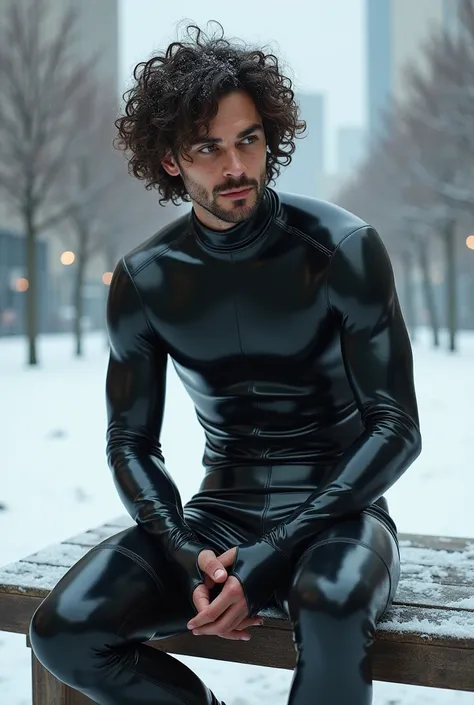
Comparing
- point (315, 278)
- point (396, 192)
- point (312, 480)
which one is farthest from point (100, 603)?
point (396, 192)

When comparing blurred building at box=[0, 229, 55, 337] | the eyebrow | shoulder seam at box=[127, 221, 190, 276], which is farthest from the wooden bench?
blurred building at box=[0, 229, 55, 337]


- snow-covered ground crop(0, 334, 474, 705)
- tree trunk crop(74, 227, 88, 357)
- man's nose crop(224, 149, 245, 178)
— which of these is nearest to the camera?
man's nose crop(224, 149, 245, 178)

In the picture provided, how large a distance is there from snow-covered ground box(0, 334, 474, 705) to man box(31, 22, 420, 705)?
109 cm

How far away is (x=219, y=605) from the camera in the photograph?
7.22 ft

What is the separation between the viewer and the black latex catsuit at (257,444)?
2.25 metres

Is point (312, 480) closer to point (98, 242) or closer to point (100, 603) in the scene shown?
point (100, 603)

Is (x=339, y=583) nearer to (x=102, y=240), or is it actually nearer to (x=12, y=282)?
(x=102, y=240)

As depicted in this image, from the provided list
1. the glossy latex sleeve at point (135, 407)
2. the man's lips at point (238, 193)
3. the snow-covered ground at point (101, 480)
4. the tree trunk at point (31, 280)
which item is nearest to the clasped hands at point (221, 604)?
the glossy latex sleeve at point (135, 407)

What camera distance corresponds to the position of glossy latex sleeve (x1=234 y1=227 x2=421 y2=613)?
230 centimetres

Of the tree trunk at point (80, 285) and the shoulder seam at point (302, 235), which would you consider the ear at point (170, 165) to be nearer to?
the shoulder seam at point (302, 235)

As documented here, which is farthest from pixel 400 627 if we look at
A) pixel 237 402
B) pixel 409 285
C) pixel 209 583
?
pixel 409 285

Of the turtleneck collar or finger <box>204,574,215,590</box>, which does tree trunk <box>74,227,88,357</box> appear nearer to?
the turtleneck collar

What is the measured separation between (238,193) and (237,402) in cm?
63

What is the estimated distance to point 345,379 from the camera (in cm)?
269
